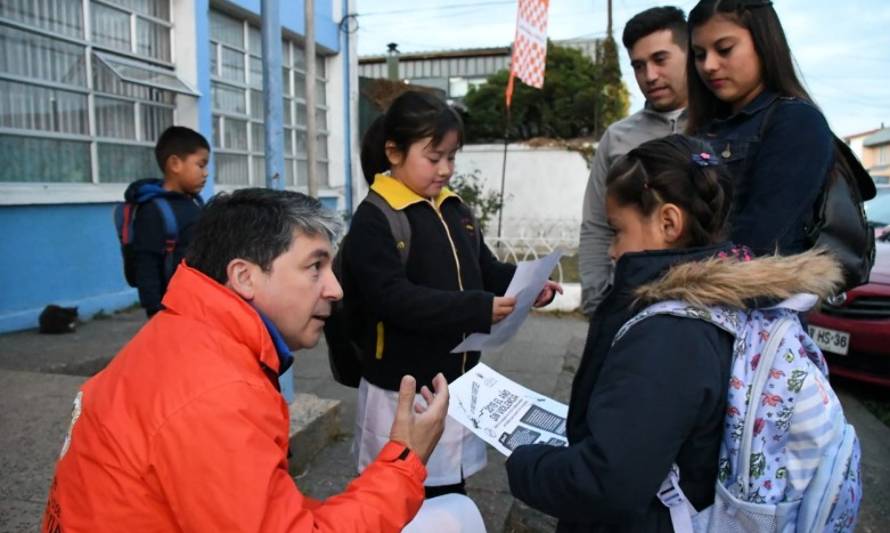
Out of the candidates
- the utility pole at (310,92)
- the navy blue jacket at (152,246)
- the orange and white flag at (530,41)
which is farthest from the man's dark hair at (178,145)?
the orange and white flag at (530,41)

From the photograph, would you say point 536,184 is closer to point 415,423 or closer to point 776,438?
point 415,423

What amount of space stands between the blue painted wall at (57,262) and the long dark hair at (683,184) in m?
5.57

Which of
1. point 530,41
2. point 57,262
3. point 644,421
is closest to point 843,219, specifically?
point 644,421

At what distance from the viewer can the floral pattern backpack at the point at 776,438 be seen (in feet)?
3.80

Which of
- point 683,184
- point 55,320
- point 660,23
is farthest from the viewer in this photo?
point 55,320

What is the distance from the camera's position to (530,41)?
8.92 m

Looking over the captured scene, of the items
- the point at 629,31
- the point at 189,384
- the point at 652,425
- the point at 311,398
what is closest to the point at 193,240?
the point at 189,384

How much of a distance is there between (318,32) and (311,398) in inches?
311

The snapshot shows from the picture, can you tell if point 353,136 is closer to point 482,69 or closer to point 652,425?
point 652,425

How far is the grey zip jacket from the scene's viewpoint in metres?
2.48

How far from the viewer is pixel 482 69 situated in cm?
2416

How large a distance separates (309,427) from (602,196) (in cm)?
183

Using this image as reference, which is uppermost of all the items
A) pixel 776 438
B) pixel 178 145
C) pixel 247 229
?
pixel 178 145

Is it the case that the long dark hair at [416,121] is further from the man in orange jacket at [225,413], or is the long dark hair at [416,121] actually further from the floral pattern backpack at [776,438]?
the floral pattern backpack at [776,438]
